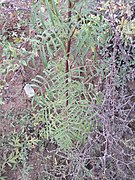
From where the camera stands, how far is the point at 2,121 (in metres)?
2.04

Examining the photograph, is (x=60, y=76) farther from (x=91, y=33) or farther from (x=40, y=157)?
(x=40, y=157)

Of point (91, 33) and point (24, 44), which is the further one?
point (24, 44)

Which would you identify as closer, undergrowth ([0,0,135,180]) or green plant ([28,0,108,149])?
green plant ([28,0,108,149])

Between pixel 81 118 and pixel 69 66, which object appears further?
pixel 81 118

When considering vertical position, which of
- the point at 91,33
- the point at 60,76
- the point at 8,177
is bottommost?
the point at 8,177

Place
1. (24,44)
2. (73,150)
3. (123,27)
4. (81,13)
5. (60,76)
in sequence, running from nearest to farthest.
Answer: (81,13)
(60,76)
(73,150)
(123,27)
(24,44)

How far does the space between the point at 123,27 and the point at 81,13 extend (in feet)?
2.67

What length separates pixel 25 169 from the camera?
6.17 feet

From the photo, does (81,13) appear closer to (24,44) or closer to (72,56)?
(72,56)

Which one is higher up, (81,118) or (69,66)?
(69,66)

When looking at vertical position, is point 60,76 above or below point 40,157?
above

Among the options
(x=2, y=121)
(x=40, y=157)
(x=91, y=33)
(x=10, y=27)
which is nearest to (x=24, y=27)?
(x=10, y=27)

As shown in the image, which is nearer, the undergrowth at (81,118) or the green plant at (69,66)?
the green plant at (69,66)

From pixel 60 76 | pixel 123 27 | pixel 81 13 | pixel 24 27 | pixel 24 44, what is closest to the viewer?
pixel 81 13
